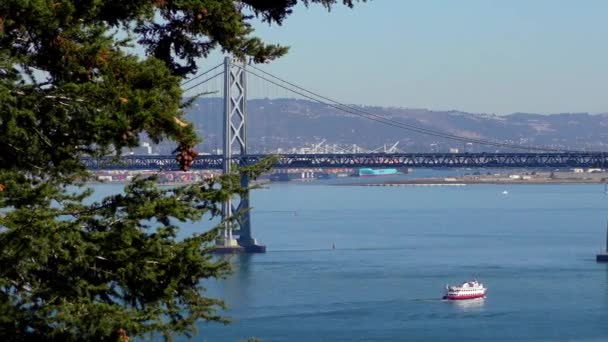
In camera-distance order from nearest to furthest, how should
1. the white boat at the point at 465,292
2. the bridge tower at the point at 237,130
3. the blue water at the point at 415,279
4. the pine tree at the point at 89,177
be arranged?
the pine tree at the point at 89,177
the blue water at the point at 415,279
the white boat at the point at 465,292
the bridge tower at the point at 237,130

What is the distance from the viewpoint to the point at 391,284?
35094 mm

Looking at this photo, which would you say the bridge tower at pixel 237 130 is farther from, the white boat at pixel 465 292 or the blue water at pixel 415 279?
the white boat at pixel 465 292

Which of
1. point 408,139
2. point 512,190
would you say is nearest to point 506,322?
point 512,190

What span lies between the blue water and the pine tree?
4784 mm

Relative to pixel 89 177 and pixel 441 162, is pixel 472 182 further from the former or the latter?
pixel 89 177

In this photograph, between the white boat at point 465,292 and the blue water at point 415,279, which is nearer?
the blue water at point 415,279

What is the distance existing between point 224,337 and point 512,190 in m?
101

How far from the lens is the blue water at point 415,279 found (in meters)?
26.8

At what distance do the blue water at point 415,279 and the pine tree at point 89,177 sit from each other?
478 cm

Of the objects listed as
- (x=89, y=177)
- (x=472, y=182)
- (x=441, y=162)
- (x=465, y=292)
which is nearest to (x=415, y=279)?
(x=465, y=292)

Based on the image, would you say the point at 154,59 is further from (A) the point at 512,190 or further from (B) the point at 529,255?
(A) the point at 512,190

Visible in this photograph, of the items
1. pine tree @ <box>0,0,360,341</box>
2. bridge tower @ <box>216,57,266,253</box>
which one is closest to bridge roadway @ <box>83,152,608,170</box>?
bridge tower @ <box>216,57,266,253</box>

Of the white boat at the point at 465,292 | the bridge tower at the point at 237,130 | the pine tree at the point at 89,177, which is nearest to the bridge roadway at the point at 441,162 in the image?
the bridge tower at the point at 237,130

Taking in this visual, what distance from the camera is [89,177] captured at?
4.10 meters
